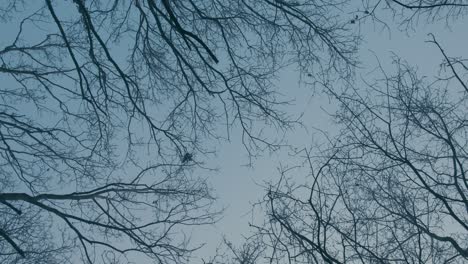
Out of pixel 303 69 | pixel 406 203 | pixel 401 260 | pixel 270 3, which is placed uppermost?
pixel 270 3

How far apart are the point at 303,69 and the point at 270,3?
74cm

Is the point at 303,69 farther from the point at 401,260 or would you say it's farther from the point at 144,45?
the point at 401,260

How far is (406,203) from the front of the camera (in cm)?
568

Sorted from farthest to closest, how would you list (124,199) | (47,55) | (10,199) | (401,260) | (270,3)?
(47,55), (124,199), (10,199), (270,3), (401,260)

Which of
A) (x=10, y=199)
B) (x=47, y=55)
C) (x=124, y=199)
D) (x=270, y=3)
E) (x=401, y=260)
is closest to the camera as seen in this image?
(x=401, y=260)

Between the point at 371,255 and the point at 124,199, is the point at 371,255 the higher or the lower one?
the lower one

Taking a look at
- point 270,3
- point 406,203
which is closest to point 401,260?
point 406,203

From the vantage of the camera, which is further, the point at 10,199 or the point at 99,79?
the point at 10,199

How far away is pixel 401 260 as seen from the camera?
5.05 meters

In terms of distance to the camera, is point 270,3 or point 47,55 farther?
point 47,55

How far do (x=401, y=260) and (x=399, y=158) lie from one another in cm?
104

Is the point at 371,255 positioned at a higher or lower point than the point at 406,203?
lower

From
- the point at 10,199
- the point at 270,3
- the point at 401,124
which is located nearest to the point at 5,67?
the point at 10,199

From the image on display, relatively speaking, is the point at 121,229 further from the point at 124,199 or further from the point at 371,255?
the point at 371,255
